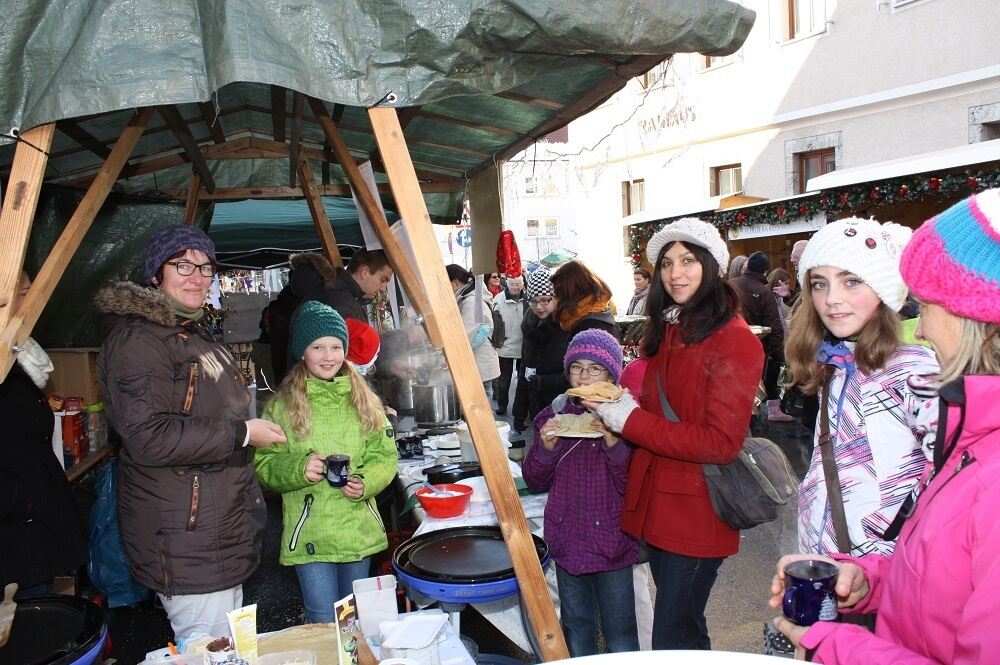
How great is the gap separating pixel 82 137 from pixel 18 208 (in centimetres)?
226

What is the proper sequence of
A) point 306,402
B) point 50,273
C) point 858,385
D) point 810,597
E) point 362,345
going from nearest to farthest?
point 810,597
point 858,385
point 50,273
point 306,402
point 362,345

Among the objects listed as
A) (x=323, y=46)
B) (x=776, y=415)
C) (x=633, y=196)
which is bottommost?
(x=776, y=415)

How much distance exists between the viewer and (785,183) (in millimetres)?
16656

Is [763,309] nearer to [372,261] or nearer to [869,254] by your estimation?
[372,261]

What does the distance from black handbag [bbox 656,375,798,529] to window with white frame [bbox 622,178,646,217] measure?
19225 mm

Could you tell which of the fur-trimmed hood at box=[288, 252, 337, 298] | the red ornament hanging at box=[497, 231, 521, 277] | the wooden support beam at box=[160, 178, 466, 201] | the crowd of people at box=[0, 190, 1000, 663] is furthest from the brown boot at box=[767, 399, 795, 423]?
the crowd of people at box=[0, 190, 1000, 663]

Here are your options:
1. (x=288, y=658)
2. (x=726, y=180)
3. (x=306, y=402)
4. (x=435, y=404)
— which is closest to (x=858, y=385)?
(x=288, y=658)

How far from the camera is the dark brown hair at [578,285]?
18.1 feet

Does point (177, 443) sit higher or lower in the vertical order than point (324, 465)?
higher

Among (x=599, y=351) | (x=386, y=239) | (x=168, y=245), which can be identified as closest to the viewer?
(x=168, y=245)

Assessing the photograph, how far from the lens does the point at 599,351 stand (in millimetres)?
3178

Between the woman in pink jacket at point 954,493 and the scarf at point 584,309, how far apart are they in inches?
158

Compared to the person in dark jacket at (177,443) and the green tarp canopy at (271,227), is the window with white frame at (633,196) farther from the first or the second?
the person in dark jacket at (177,443)

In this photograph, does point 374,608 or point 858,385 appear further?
point 374,608
